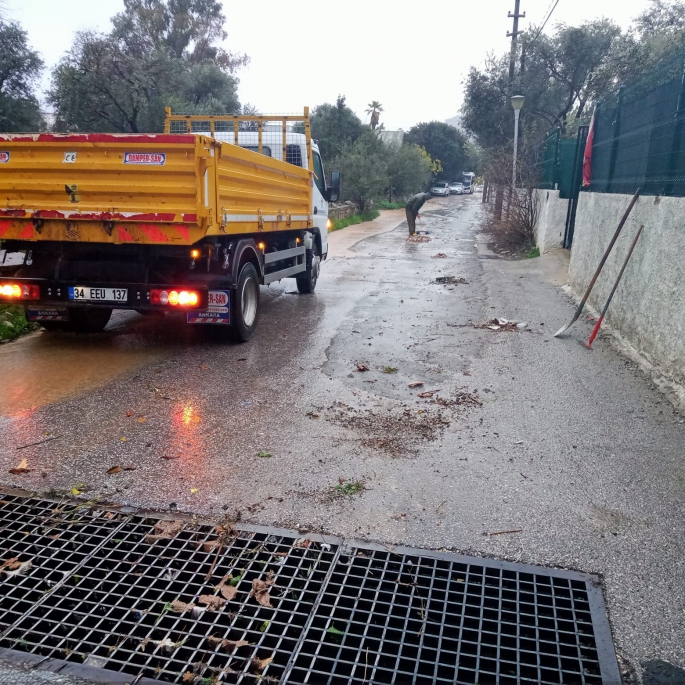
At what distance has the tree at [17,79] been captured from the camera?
71.2 feet

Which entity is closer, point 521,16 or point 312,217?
point 312,217

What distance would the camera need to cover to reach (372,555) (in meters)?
3.18

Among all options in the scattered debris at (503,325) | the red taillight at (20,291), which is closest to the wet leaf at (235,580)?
the red taillight at (20,291)

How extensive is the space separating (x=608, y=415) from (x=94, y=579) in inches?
163

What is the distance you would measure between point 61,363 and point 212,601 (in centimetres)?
435

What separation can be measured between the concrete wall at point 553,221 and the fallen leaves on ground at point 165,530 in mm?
13545

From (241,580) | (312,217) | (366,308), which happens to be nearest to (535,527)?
(241,580)

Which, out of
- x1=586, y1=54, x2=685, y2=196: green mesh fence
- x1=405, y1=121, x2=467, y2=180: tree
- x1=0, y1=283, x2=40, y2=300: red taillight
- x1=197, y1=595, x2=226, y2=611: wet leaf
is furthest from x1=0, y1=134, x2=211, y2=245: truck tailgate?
x1=405, y1=121, x2=467, y2=180: tree

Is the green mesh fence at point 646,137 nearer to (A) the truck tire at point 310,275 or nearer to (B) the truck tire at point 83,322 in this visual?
(A) the truck tire at point 310,275

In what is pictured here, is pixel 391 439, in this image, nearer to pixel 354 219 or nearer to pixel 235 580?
pixel 235 580

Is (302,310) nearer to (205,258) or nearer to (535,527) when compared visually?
(205,258)

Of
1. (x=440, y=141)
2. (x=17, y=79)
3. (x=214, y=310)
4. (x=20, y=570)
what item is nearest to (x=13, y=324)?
(x=214, y=310)

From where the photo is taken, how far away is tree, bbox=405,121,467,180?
71475 millimetres

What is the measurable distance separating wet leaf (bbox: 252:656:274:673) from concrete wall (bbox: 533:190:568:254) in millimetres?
14158
